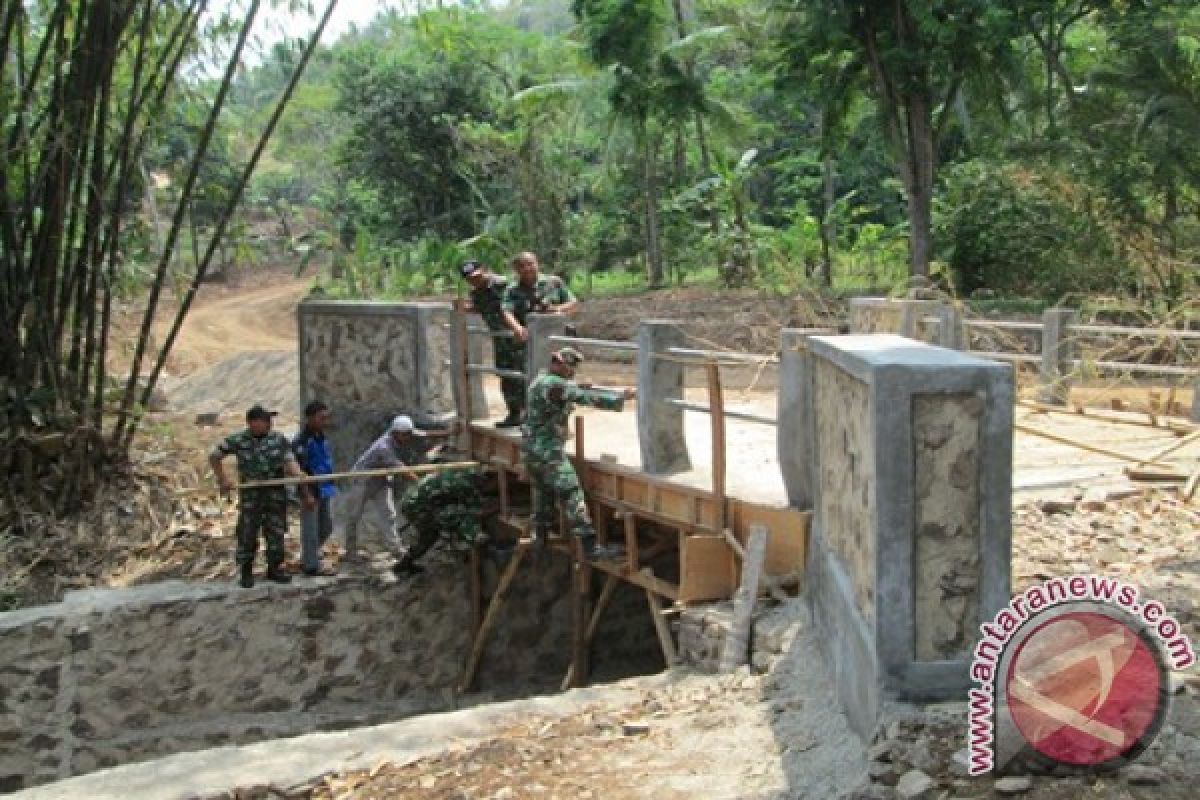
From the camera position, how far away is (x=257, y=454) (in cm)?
923

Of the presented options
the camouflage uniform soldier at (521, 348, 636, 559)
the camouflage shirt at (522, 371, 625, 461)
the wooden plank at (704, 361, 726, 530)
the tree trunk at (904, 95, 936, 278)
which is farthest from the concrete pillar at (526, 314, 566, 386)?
the tree trunk at (904, 95, 936, 278)

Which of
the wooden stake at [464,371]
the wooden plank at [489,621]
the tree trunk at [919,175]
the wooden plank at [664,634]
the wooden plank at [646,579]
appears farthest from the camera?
the tree trunk at [919,175]

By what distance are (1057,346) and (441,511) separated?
5414mm

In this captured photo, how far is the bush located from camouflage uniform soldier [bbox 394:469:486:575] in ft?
35.6

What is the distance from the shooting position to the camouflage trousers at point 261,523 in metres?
9.36

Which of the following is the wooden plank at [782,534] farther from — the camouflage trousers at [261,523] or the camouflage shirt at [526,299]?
the camouflage trousers at [261,523]

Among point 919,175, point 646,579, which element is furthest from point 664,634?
point 919,175

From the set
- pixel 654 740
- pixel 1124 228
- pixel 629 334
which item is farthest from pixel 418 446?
pixel 1124 228

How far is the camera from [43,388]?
10.6m

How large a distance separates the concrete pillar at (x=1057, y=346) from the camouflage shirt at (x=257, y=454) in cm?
632

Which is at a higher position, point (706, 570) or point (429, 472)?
point (429, 472)

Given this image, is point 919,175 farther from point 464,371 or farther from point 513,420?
point 513,420

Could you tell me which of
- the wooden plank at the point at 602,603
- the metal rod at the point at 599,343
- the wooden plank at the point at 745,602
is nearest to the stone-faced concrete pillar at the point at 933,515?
the wooden plank at the point at 745,602

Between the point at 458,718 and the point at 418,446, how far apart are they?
514 centimetres
